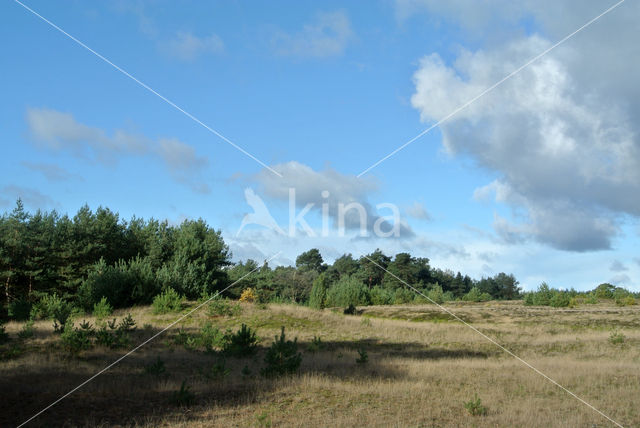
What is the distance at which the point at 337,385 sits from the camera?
13547 mm

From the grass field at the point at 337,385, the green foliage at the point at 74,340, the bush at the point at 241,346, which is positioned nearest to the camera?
the grass field at the point at 337,385

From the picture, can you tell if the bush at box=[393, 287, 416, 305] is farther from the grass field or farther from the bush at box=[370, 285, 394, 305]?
the grass field

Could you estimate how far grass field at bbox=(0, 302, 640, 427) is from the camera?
10.1 metres

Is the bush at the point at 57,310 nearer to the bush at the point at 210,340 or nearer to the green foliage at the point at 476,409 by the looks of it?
the bush at the point at 210,340

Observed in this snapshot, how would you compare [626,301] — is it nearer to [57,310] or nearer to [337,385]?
[337,385]

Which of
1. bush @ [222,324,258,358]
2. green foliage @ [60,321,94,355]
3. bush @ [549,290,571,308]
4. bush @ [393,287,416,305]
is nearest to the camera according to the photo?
green foliage @ [60,321,94,355]

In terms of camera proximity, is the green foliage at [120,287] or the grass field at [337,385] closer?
the grass field at [337,385]

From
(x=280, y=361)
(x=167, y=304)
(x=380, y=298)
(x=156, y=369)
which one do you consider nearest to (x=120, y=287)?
(x=167, y=304)

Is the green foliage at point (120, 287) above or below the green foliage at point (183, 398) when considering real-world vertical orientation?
above

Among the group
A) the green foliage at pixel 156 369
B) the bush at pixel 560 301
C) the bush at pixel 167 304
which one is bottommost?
the green foliage at pixel 156 369

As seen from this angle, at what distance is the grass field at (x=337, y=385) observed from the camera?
33.0 feet

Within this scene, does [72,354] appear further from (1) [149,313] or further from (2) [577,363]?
(2) [577,363]

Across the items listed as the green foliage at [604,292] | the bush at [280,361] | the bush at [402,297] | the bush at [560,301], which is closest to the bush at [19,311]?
the bush at [280,361]

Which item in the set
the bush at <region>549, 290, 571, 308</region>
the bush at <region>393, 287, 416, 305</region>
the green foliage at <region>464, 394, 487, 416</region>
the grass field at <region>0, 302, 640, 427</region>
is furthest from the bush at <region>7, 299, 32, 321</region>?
the bush at <region>549, 290, 571, 308</region>
